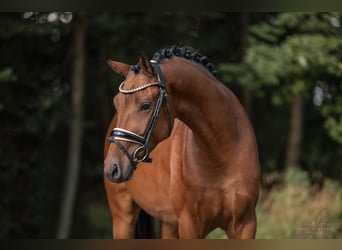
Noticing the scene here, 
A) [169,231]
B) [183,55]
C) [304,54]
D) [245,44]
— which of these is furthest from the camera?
[245,44]

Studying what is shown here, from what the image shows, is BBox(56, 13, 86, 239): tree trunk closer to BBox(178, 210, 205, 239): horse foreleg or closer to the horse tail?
the horse tail

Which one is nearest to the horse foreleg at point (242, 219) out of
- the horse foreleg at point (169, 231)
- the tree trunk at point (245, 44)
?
the horse foreleg at point (169, 231)

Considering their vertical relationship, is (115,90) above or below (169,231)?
below

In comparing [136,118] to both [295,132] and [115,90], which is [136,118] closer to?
[295,132]

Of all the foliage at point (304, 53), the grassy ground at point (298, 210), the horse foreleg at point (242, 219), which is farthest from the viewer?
the foliage at point (304, 53)

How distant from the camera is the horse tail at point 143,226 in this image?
5.60 meters

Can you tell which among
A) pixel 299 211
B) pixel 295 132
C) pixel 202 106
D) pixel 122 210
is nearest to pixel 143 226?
pixel 122 210

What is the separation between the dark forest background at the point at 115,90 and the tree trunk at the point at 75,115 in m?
0.02

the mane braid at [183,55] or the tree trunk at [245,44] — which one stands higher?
the mane braid at [183,55]

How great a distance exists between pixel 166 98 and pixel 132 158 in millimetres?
402

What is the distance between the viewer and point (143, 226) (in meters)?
5.64

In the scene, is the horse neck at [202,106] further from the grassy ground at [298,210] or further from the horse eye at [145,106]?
the grassy ground at [298,210]

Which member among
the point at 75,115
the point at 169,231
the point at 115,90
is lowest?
the point at 115,90

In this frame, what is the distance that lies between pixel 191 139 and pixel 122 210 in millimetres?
1343
